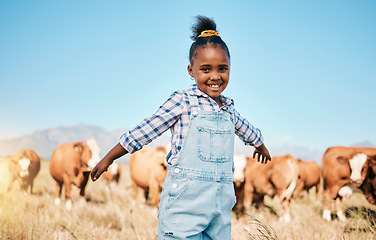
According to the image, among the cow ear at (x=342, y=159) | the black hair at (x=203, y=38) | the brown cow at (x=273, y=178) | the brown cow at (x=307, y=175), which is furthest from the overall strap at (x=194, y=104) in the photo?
the brown cow at (x=307, y=175)

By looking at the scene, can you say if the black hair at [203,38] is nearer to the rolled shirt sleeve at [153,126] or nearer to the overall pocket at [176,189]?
the rolled shirt sleeve at [153,126]

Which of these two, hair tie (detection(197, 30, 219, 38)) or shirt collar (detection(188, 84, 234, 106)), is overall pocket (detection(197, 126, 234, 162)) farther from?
hair tie (detection(197, 30, 219, 38))

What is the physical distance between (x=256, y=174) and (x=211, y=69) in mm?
6238

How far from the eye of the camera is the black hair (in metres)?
2.74

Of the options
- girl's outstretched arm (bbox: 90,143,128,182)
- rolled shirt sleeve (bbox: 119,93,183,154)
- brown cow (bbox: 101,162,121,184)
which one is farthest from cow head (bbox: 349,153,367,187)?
brown cow (bbox: 101,162,121,184)

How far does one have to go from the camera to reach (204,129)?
101 inches

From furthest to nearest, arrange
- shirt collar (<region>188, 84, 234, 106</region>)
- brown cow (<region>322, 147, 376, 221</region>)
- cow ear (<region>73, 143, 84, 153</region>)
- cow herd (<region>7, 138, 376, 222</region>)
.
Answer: cow ear (<region>73, 143, 84, 153</region>)
cow herd (<region>7, 138, 376, 222</region>)
brown cow (<region>322, 147, 376, 221</region>)
shirt collar (<region>188, 84, 234, 106</region>)

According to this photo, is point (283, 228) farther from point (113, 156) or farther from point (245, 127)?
point (113, 156)

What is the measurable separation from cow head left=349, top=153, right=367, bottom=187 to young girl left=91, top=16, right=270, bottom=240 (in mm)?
5660

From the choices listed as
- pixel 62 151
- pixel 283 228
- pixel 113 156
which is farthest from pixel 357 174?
pixel 62 151

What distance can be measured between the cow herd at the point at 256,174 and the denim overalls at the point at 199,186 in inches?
196

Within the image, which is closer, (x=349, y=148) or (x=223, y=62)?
(x=223, y=62)

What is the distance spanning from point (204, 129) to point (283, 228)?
3718mm

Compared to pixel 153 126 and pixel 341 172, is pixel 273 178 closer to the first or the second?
pixel 341 172
